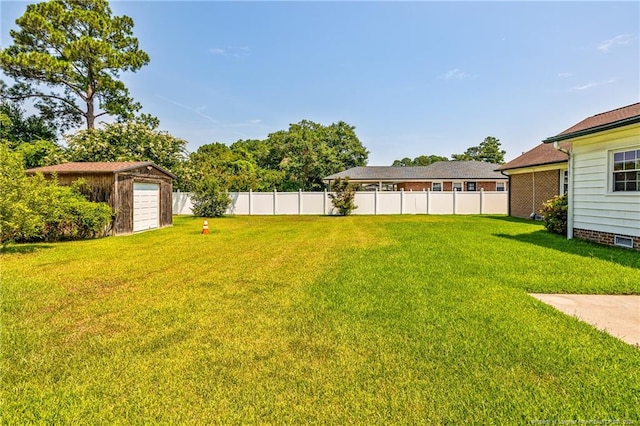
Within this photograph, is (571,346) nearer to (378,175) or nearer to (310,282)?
(310,282)

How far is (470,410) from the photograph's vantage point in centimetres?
213

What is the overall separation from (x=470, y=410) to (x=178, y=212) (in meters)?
23.2

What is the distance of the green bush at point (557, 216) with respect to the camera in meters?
10.4

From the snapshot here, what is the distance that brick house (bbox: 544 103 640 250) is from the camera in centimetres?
759

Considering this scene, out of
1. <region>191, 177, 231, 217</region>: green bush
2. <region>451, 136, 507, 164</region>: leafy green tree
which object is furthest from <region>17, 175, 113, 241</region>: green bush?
<region>451, 136, 507, 164</region>: leafy green tree

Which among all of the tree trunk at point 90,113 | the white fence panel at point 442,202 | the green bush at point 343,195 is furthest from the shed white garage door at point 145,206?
the white fence panel at point 442,202

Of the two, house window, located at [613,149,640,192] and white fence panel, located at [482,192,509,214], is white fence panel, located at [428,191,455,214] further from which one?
house window, located at [613,149,640,192]

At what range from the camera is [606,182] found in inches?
326

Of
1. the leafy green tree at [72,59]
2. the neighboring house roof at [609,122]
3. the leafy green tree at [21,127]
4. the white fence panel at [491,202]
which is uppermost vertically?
the leafy green tree at [72,59]

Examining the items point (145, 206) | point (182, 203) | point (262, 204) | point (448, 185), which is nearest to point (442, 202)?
point (448, 185)

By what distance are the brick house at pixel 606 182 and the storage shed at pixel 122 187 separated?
1459 centimetres

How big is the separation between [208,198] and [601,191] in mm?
18902

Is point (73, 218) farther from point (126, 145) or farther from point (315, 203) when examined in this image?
point (315, 203)

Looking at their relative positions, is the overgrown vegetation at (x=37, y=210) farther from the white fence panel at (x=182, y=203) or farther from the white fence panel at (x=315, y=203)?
the white fence panel at (x=315, y=203)
